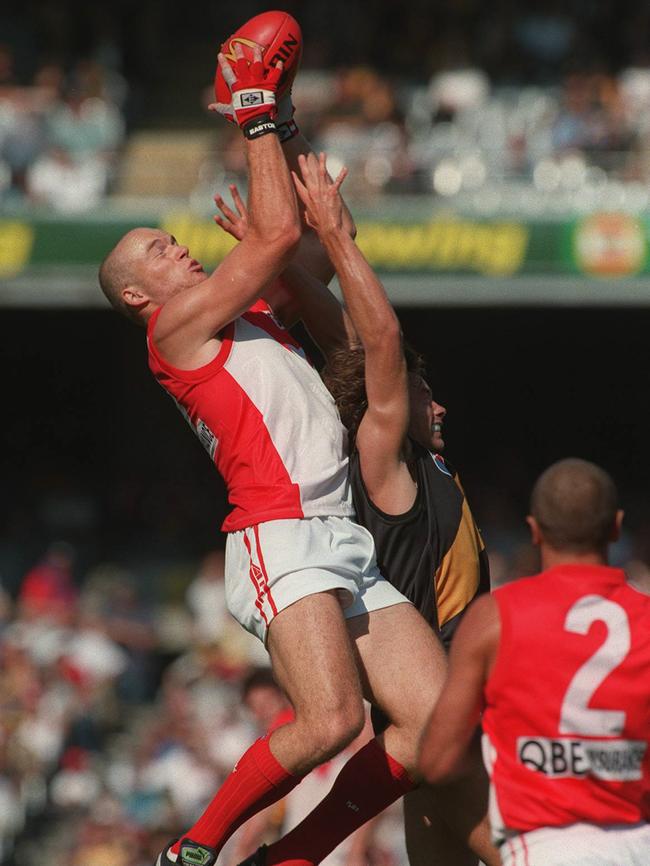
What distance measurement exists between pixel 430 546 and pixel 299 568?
60 centimetres

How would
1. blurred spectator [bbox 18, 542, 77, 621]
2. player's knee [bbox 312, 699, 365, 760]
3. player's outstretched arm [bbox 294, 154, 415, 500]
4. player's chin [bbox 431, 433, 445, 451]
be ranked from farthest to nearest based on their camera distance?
blurred spectator [bbox 18, 542, 77, 621] → player's chin [bbox 431, 433, 445, 451] → player's outstretched arm [bbox 294, 154, 415, 500] → player's knee [bbox 312, 699, 365, 760]

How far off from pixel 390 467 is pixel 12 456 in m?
13.0

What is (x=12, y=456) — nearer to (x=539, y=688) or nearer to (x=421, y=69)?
(x=421, y=69)

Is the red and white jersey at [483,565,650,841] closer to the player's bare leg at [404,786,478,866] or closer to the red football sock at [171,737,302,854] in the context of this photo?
the red football sock at [171,737,302,854]

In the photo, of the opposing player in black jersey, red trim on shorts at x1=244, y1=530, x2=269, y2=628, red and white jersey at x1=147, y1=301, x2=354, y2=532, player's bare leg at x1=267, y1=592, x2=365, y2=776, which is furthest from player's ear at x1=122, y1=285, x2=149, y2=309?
player's bare leg at x1=267, y1=592, x2=365, y2=776

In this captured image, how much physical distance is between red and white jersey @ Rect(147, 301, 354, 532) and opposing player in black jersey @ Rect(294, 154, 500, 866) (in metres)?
0.13

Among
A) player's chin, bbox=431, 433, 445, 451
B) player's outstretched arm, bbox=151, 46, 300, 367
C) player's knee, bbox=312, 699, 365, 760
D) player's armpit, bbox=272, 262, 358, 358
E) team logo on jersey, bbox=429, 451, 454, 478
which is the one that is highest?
→ player's outstretched arm, bbox=151, 46, 300, 367

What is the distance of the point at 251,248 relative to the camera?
492 centimetres

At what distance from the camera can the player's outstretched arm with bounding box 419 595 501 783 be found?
153 inches

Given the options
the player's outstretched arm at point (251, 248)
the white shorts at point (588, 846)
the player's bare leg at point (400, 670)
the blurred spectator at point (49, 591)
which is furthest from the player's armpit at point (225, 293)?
the blurred spectator at point (49, 591)

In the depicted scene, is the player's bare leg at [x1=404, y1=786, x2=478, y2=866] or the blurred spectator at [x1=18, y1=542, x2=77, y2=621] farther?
the blurred spectator at [x1=18, y1=542, x2=77, y2=621]

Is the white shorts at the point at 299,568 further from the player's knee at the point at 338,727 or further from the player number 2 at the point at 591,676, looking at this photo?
the player number 2 at the point at 591,676

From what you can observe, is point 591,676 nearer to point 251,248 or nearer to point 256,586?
point 256,586

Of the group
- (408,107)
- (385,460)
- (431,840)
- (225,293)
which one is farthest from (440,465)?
(408,107)
